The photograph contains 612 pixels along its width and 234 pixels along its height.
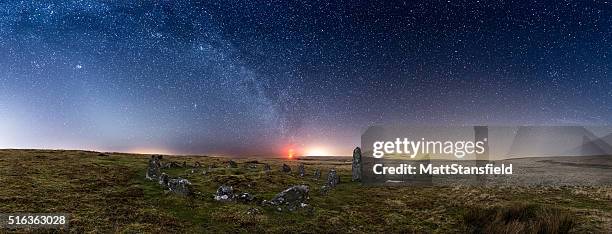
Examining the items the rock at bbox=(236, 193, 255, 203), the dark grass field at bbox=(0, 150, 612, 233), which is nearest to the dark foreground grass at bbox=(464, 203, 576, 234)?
the dark grass field at bbox=(0, 150, 612, 233)

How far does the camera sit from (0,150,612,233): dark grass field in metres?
23.8

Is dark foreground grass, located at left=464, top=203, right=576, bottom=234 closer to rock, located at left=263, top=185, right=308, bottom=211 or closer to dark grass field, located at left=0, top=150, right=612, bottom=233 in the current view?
dark grass field, located at left=0, top=150, right=612, bottom=233

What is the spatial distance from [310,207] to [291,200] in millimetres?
1491

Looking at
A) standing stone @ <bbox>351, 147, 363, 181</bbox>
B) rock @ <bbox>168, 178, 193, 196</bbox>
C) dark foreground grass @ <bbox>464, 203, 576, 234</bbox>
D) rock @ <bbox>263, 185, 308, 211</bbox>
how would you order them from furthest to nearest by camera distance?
standing stone @ <bbox>351, 147, 363, 181</bbox> < rock @ <bbox>168, 178, 193, 196</bbox> < rock @ <bbox>263, 185, 308, 211</bbox> < dark foreground grass @ <bbox>464, 203, 576, 234</bbox>

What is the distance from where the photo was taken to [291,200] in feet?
95.3

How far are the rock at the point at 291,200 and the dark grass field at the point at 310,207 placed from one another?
64 cm

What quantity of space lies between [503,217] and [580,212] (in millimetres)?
6937

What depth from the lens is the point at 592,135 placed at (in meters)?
162

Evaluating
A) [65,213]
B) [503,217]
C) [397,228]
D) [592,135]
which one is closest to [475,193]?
A: [503,217]

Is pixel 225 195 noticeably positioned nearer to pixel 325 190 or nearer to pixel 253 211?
pixel 253 211

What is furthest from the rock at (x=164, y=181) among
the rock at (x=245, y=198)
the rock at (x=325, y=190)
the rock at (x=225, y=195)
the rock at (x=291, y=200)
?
the rock at (x=325, y=190)

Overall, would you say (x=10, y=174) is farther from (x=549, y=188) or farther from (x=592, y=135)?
(x=592, y=135)

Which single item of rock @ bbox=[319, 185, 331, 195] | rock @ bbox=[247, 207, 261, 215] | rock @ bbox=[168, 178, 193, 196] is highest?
rock @ bbox=[168, 178, 193, 196]

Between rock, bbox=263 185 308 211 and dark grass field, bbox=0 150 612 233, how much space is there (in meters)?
0.64
